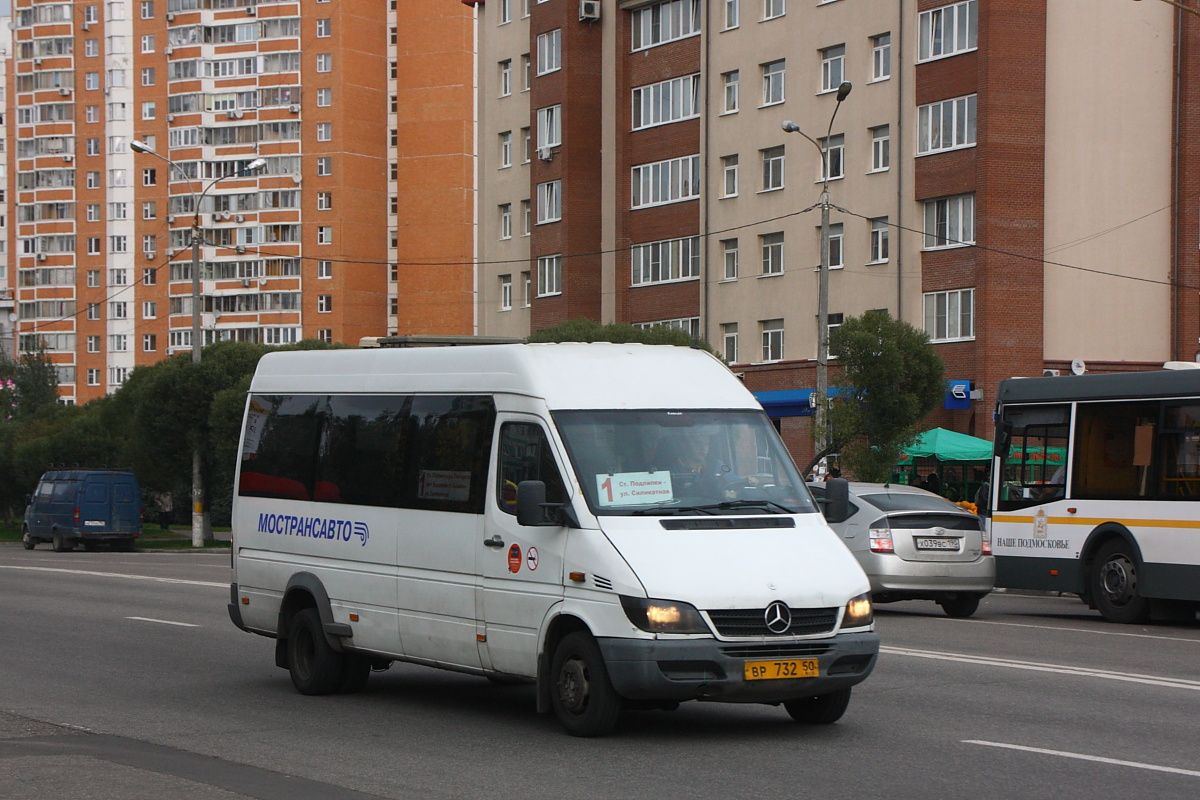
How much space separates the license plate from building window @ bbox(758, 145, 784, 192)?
34274 mm

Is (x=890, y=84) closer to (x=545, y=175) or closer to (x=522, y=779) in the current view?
(x=545, y=175)

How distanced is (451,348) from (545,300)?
166 feet

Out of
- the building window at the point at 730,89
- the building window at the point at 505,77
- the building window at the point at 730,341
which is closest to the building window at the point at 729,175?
the building window at the point at 730,89

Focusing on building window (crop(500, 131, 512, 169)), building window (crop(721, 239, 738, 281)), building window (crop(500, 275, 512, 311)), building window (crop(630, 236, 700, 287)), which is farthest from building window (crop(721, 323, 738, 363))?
building window (crop(500, 131, 512, 169))

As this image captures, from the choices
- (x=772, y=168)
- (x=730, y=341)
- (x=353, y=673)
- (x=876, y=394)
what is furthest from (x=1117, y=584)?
(x=730, y=341)

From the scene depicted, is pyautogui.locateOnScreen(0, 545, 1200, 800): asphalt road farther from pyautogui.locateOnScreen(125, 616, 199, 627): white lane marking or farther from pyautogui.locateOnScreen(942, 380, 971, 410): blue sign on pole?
pyautogui.locateOnScreen(942, 380, 971, 410): blue sign on pole

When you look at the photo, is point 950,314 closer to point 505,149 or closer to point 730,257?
point 730,257

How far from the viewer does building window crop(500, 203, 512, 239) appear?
65.7m

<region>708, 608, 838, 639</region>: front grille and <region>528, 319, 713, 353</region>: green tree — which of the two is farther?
<region>528, 319, 713, 353</region>: green tree

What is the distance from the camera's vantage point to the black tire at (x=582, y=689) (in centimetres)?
930

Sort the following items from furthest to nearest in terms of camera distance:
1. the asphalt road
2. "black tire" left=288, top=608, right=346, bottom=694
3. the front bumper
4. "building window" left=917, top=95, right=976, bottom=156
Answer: "building window" left=917, top=95, right=976, bottom=156
"black tire" left=288, top=608, right=346, bottom=694
the front bumper
the asphalt road

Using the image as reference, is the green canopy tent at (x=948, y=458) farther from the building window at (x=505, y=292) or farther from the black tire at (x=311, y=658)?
the building window at (x=505, y=292)

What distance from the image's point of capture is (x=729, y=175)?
54.5 meters

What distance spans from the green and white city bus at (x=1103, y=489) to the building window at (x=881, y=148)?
1134 inches
